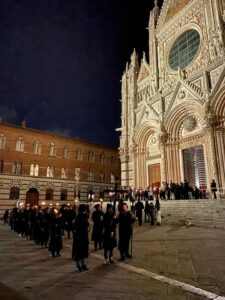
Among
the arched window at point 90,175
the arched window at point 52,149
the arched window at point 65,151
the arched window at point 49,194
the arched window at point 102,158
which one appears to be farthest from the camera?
the arched window at point 102,158

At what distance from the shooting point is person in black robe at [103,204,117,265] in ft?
20.2

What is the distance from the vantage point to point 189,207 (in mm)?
14430

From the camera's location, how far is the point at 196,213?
531 inches

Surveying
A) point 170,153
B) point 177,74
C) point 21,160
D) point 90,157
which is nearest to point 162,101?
point 177,74

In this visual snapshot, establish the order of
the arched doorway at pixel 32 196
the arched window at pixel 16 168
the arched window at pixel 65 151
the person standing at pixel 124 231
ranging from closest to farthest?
the person standing at pixel 124 231, the arched window at pixel 16 168, the arched doorway at pixel 32 196, the arched window at pixel 65 151

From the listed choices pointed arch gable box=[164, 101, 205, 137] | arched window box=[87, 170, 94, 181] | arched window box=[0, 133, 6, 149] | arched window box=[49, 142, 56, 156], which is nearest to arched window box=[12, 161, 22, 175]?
arched window box=[0, 133, 6, 149]

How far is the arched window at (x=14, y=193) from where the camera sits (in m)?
27.2

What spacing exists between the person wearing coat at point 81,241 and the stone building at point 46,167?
18.9m

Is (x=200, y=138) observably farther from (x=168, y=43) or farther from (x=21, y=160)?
(x=21, y=160)

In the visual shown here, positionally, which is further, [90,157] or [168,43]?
[90,157]

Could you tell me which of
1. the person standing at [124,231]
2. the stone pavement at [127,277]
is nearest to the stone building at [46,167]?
the person standing at [124,231]

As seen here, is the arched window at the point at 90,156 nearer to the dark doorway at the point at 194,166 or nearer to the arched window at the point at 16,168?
the arched window at the point at 16,168

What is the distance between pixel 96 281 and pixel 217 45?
21368mm

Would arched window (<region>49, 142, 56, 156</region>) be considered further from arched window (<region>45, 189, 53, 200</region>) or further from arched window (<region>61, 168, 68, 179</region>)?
arched window (<region>45, 189, 53, 200</region>)
